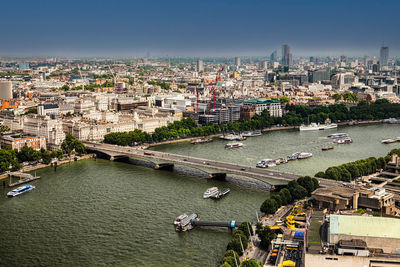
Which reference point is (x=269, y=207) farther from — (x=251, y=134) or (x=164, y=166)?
(x=251, y=134)

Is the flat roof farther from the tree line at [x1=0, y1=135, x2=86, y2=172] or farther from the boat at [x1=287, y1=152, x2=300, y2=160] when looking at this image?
the tree line at [x1=0, y1=135, x2=86, y2=172]

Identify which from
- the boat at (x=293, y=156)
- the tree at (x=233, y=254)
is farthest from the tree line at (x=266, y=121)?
the tree at (x=233, y=254)

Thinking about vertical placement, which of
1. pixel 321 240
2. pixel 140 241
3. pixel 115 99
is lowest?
pixel 140 241

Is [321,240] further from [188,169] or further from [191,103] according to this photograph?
[191,103]

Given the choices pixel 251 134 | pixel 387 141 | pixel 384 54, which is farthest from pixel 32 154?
pixel 384 54

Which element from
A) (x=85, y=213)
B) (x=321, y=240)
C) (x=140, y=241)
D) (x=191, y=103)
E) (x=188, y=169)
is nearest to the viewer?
(x=321, y=240)

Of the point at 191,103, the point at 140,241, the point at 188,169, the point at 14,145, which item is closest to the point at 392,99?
the point at 191,103

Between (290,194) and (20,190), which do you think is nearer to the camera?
(290,194)
